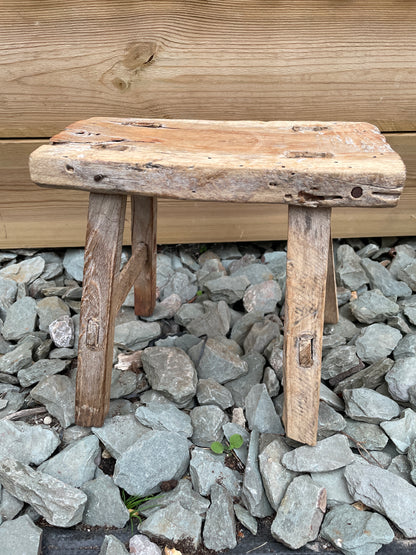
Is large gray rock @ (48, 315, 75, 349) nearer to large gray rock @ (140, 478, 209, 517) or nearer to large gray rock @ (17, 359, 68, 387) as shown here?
large gray rock @ (17, 359, 68, 387)

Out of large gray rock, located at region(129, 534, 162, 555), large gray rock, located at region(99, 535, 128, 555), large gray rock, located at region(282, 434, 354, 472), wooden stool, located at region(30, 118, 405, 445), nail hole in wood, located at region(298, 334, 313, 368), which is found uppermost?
wooden stool, located at region(30, 118, 405, 445)

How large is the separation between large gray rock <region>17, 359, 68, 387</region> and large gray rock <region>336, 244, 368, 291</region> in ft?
3.09

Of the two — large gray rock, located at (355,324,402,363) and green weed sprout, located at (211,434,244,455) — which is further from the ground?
large gray rock, located at (355,324,402,363)

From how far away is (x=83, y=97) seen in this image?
1724 millimetres

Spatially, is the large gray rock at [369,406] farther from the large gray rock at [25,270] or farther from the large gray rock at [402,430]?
the large gray rock at [25,270]

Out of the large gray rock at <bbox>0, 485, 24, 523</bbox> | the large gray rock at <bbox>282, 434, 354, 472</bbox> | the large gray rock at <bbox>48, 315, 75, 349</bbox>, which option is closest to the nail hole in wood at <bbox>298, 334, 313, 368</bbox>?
the large gray rock at <bbox>282, 434, 354, 472</bbox>

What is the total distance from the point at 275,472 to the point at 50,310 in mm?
874

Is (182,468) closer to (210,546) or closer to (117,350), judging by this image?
(210,546)

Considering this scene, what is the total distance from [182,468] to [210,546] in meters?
0.18

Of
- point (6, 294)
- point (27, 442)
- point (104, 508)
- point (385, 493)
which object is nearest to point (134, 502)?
point (104, 508)

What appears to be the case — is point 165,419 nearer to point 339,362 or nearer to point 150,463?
point 150,463

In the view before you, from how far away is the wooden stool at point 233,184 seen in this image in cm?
93

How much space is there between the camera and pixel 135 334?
1551mm

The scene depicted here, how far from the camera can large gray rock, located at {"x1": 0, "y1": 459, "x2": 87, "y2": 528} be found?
1041 mm
